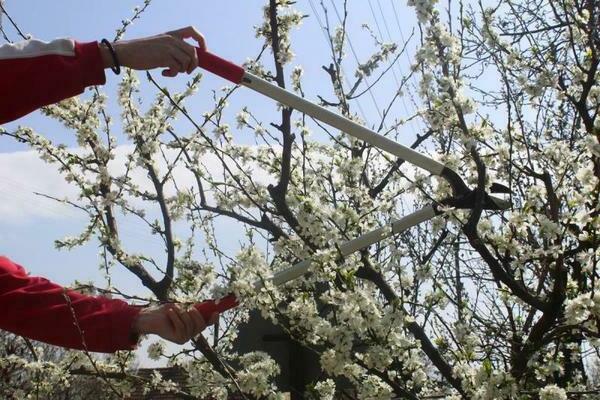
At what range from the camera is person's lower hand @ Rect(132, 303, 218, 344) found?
150 cm

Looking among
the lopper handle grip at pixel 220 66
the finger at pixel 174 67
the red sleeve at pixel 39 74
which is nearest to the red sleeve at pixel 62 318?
the red sleeve at pixel 39 74

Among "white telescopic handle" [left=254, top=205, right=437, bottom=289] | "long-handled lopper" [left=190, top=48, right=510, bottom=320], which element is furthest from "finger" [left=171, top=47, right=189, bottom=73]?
"white telescopic handle" [left=254, top=205, right=437, bottom=289]

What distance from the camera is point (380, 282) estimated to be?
10.7ft

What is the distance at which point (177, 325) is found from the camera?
1543 millimetres

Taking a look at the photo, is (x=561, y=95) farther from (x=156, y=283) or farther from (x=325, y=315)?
(x=156, y=283)

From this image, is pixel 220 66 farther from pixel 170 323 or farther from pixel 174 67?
pixel 170 323

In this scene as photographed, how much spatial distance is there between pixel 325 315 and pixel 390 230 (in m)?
0.89

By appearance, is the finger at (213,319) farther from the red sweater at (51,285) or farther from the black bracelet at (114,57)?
the black bracelet at (114,57)

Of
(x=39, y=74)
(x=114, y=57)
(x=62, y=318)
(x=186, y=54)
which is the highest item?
(x=186, y=54)

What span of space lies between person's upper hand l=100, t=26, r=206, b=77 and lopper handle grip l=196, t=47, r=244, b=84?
0.33 meters

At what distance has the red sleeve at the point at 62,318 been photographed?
4.87 feet

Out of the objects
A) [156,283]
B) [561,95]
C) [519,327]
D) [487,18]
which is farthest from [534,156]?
[156,283]

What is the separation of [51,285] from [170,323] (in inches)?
11.7

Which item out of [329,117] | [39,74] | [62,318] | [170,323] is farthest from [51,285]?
[329,117]
